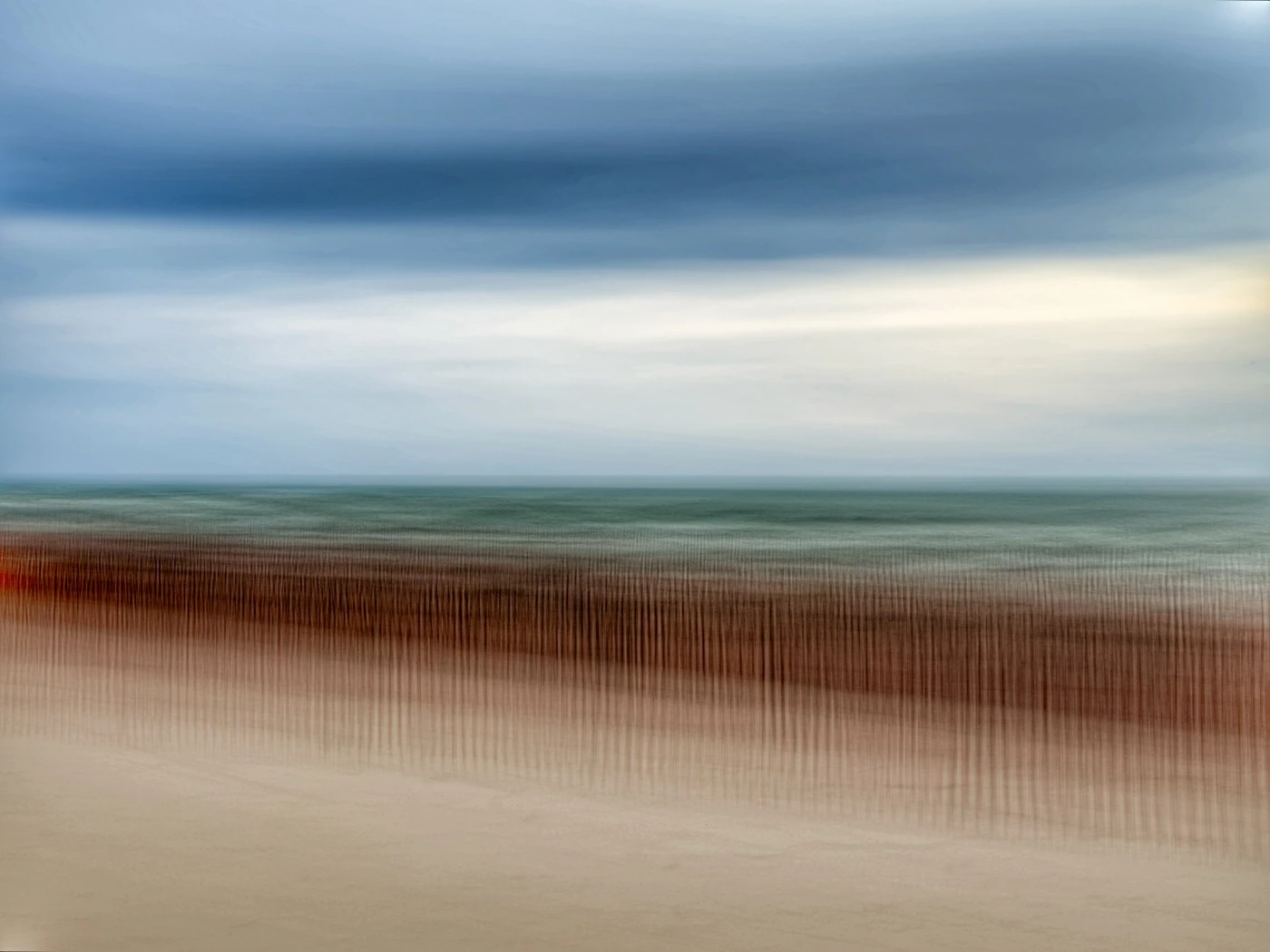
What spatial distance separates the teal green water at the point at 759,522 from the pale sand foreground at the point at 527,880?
0.92m

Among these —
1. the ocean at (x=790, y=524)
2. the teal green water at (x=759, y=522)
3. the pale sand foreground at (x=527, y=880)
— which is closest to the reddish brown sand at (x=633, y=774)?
the pale sand foreground at (x=527, y=880)

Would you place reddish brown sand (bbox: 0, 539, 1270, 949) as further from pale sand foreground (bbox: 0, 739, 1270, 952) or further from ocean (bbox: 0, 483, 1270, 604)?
ocean (bbox: 0, 483, 1270, 604)

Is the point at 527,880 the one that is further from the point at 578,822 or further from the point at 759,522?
the point at 759,522

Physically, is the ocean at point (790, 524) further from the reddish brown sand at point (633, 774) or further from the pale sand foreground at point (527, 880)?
the pale sand foreground at point (527, 880)

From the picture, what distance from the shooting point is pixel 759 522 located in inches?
212

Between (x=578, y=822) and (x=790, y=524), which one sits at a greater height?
(x=790, y=524)

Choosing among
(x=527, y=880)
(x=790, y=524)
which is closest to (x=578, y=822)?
(x=527, y=880)

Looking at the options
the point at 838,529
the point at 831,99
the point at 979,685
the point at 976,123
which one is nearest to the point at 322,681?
the point at 979,685

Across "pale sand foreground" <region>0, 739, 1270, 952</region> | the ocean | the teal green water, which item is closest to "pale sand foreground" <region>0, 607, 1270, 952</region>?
"pale sand foreground" <region>0, 739, 1270, 952</region>

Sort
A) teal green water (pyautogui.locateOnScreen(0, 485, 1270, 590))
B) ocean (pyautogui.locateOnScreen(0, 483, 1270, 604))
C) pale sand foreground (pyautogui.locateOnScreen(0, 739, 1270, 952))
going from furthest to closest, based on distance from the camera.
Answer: teal green water (pyautogui.locateOnScreen(0, 485, 1270, 590)) < ocean (pyautogui.locateOnScreen(0, 483, 1270, 604)) < pale sand foreground (pyautogui.locateOnScreen(0, 739, 1270, 952))

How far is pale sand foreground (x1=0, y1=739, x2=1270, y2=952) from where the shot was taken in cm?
114

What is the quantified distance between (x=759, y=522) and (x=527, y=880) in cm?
420

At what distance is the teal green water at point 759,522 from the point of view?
9.84ft

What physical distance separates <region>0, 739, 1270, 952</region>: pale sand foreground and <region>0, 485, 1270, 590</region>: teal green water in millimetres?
922
